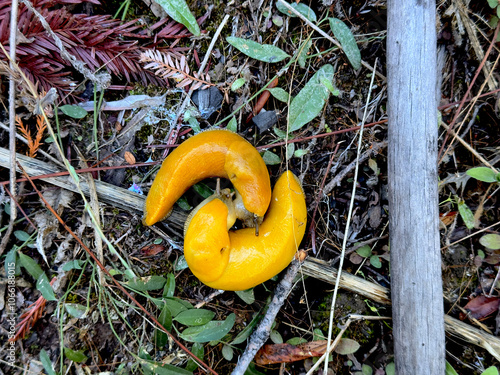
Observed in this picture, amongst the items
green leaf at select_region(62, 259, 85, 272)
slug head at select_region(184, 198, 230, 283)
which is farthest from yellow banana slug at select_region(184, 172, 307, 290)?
green leaf at select_region(62, 259, 85, 272)

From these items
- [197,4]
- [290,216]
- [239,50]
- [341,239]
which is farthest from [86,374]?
[197,4]

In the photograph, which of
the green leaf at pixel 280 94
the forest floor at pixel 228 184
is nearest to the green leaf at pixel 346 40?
the forest floor at pixel 228 184

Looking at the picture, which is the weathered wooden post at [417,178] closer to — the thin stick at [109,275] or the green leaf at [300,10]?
the green leaf at [300,10]

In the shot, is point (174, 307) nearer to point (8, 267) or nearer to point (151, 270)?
point (151, 270)

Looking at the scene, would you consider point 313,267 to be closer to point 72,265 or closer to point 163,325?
point 163,325

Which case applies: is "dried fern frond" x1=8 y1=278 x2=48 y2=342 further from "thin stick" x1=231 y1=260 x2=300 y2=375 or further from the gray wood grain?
"thin stick" x1=231 y1=260 x2=300 y2=375

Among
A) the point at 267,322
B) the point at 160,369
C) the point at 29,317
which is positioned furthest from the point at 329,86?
the point at 29,317
